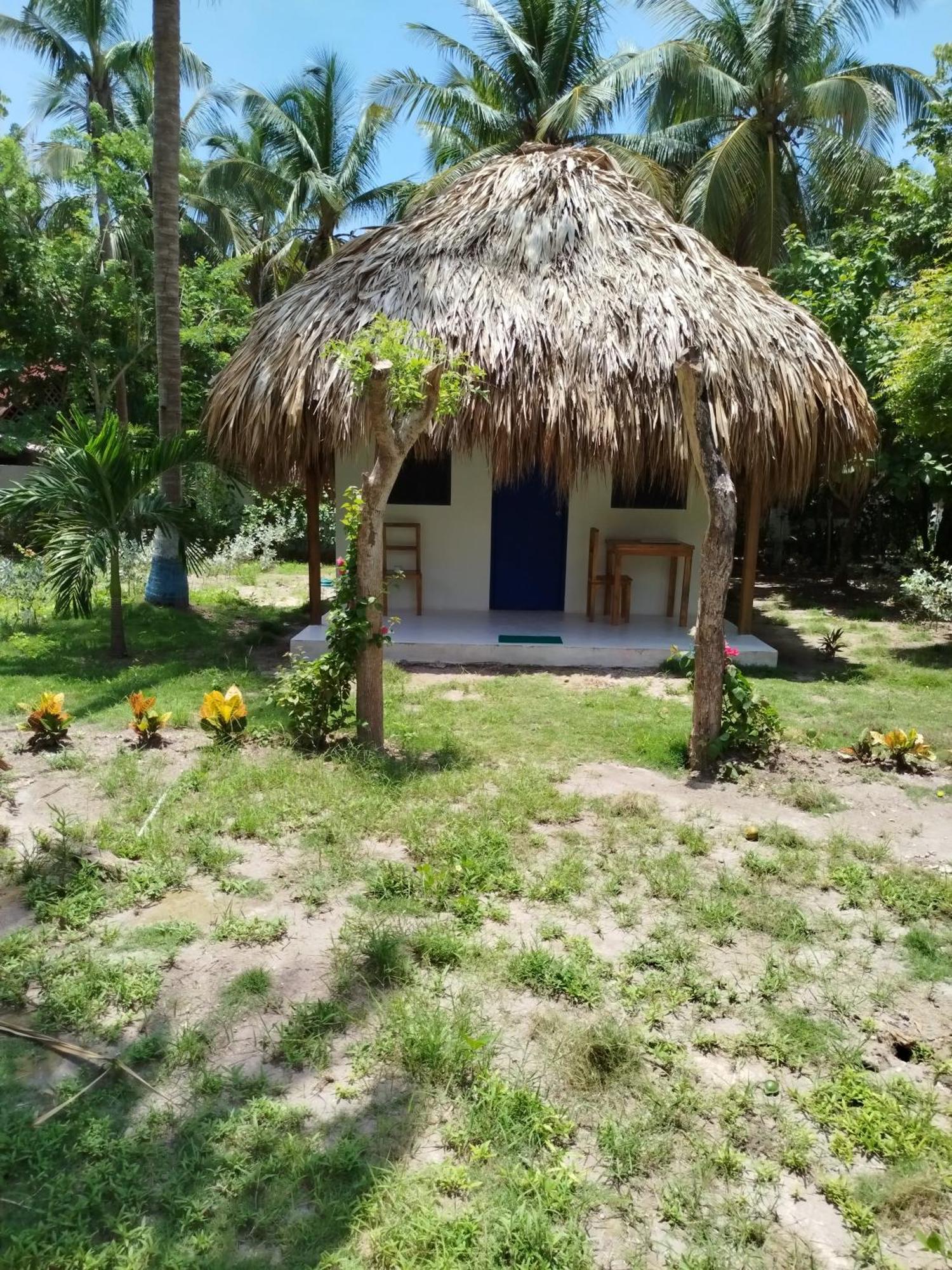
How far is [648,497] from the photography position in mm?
8789

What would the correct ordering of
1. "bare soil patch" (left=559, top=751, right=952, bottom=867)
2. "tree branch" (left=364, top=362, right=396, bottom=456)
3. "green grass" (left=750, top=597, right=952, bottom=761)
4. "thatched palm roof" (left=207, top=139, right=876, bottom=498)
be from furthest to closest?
1. "thatched palm roof" (left=207, top=139, right=876, bottom=498)
2. "green grass" (left=750, top=597, right=952, bottom=761)
3. "tree branch" (left=364, top=362, right=396, bottom=456)
4. "bare soil patch" (left=559, top=751, right=952, bottom=867)

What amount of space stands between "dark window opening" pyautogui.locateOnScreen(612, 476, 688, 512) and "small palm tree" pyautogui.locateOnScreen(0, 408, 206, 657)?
4307mm

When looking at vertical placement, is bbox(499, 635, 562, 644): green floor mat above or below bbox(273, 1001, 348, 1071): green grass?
above

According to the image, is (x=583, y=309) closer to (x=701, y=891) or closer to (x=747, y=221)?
(x=701, y=891)

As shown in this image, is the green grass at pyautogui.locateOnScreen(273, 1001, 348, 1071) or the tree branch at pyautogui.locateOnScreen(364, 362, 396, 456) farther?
the tree branch at pyautogui.locateOnScreen(364, 362, 396, 456)

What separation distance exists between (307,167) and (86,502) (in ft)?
50.1

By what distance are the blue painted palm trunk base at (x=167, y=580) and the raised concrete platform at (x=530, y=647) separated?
6.29 ft

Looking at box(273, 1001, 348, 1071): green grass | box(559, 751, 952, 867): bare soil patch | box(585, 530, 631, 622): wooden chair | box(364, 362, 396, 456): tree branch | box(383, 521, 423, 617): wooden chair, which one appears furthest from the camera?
box(383, 521, 423, 617): wooden chair

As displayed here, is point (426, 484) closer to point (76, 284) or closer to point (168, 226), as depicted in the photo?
point (168, 226)

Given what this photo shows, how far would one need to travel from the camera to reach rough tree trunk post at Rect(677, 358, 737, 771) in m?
4.82

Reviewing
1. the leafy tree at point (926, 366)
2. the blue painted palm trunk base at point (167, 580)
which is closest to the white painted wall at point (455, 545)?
the blue painted palm trunk base at point (167, 580)

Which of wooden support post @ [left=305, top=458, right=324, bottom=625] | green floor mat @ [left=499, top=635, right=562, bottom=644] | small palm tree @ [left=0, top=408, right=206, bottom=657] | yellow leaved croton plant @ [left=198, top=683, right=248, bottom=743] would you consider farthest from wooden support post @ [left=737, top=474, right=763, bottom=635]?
small palm tree @ [left=0, top=408, right=206, bottom=657]

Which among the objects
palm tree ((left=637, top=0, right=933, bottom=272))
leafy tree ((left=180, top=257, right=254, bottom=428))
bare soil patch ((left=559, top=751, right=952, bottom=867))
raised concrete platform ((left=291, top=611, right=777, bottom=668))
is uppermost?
palm tree ((left=637, top=0, right=933, bottom=272))

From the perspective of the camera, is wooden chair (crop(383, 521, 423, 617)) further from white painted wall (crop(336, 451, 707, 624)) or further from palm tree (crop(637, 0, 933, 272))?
palm tree (crop(637, 0, 933, 272))
